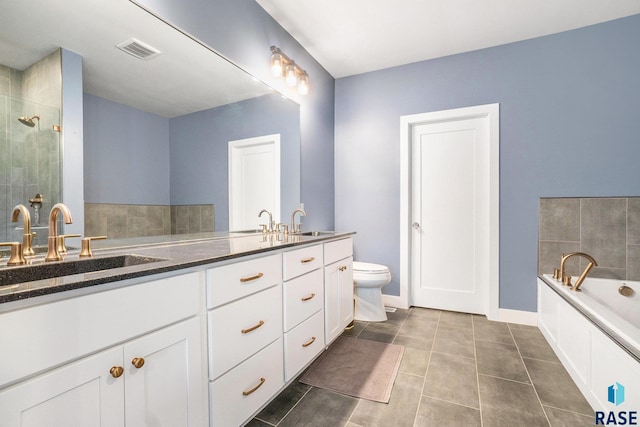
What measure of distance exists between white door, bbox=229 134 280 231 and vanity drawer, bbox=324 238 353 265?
0.50 m

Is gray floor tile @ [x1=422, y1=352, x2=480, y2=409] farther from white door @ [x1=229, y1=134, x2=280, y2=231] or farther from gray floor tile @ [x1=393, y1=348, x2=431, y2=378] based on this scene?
white door @ [x1=229, y1=134, x2=280, y2=231]

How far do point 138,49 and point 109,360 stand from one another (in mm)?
1357

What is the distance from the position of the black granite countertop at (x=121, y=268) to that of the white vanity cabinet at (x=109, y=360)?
1.8 inches

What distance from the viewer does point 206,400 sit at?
3.68ft

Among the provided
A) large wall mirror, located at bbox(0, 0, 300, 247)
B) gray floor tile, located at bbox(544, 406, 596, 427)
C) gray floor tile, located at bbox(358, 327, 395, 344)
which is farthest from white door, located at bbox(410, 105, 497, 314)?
large wall mirror, located at bbox(0, 0, 300, 247)

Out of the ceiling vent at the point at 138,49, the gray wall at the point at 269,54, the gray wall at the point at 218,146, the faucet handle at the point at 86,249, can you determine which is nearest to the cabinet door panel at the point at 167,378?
the faucet handle at the point at 86,249

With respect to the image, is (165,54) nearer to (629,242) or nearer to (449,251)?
(449,251)

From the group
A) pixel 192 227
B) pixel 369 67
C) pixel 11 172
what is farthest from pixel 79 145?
pixel 369 67

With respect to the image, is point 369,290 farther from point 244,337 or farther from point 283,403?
point 244,337

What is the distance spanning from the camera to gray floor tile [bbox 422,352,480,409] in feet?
5.30

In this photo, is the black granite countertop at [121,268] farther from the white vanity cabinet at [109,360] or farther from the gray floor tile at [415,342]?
the gray floor tile at [415,342]

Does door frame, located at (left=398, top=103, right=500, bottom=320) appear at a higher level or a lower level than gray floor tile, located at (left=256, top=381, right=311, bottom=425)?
higher

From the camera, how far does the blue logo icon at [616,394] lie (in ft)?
4.11

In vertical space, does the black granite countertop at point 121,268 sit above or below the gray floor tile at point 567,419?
above
